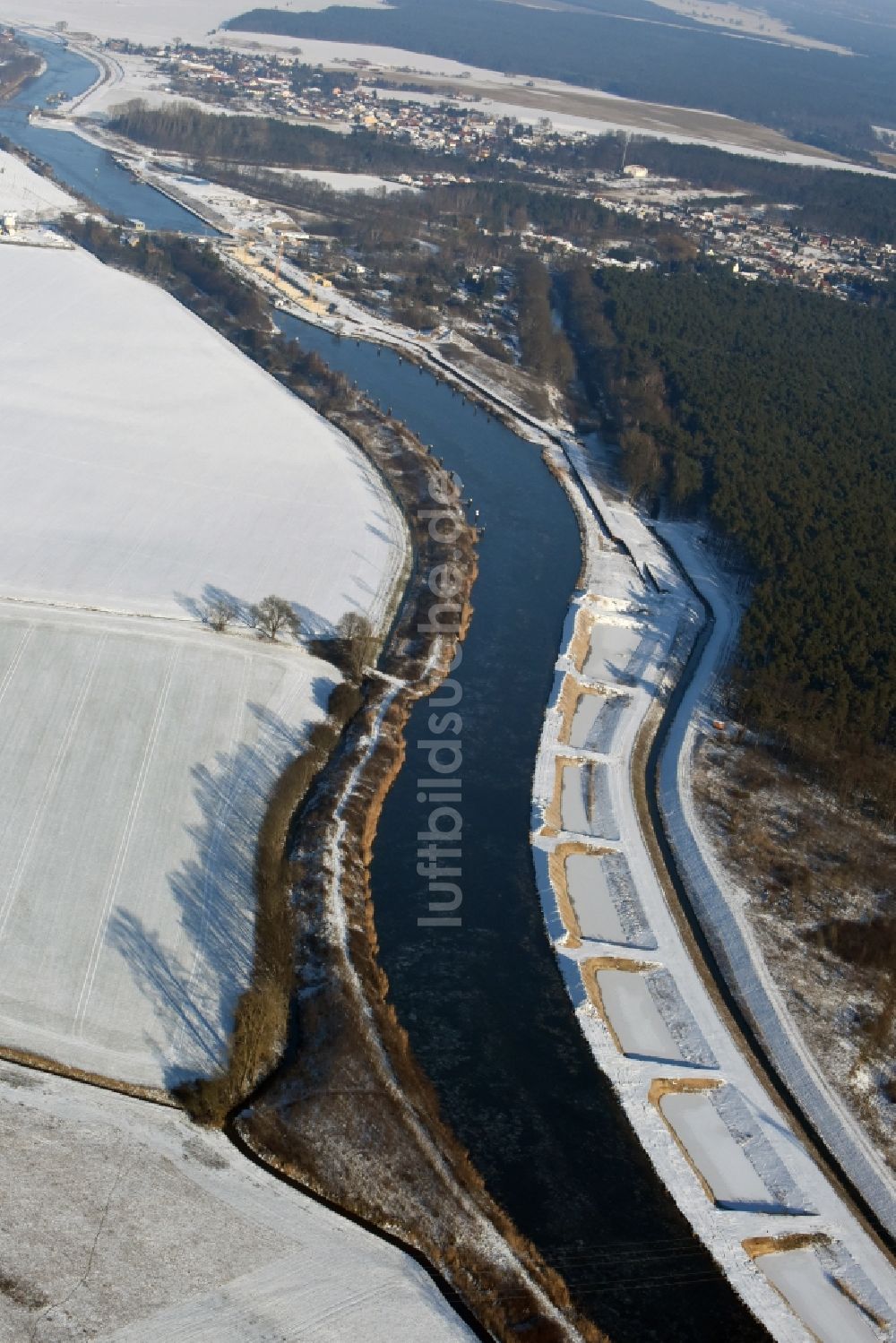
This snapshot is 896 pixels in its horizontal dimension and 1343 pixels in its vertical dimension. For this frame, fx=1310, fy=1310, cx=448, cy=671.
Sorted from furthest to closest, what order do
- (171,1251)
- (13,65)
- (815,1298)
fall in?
(13,65)
(815,1298)
(171,1251)

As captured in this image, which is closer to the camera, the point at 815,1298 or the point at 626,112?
the point at 815,1298

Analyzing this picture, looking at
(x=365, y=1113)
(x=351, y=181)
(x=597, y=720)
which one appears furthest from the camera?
Answer: (x=351, y=181)

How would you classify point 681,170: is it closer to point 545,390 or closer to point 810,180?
point 810,180

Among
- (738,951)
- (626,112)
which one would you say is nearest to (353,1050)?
(738,951)

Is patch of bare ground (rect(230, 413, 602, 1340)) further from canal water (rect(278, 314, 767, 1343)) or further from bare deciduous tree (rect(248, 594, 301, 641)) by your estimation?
bare deciduous tree (rect(248, 594, 301, 641))

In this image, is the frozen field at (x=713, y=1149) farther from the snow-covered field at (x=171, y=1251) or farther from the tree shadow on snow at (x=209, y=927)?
the tree shadow on snow at (x=209, y=927)

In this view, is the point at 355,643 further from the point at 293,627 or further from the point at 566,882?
the point at 566,882
